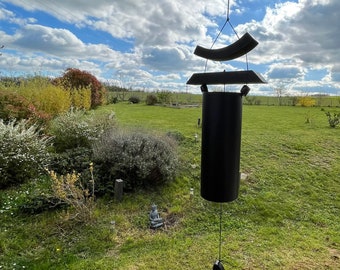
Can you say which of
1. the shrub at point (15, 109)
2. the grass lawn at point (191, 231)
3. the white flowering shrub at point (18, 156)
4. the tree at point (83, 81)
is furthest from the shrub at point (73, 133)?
the tree at point (83, 81)

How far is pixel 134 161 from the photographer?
491 cm

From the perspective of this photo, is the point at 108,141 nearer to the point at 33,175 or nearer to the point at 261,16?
the point at 33,175

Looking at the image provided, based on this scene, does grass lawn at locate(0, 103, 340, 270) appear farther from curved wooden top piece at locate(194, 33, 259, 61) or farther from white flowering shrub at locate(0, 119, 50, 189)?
curved wooden top piece at locate(194, 33, 259, 61)

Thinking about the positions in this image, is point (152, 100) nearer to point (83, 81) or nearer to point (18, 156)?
point (83, 81)

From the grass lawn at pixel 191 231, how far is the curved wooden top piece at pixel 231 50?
2.35m

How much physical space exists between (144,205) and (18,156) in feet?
8.14

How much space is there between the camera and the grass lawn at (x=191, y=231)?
310 cm

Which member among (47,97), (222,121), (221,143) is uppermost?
(47,97)

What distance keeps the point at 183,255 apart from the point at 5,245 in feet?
7.27

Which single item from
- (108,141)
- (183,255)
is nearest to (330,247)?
(183,255)

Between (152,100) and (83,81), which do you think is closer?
(83,81)

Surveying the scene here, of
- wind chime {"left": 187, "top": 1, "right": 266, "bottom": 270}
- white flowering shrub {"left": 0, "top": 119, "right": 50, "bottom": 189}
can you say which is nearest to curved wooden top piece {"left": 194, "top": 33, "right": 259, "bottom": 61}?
wind chime {"left": 187, "top": 1, "right": 266, "bottom": 270}

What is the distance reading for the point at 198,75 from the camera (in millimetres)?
2023

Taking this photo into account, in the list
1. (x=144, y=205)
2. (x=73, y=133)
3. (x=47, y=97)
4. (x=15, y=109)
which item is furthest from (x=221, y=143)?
(x=47, y=97)
